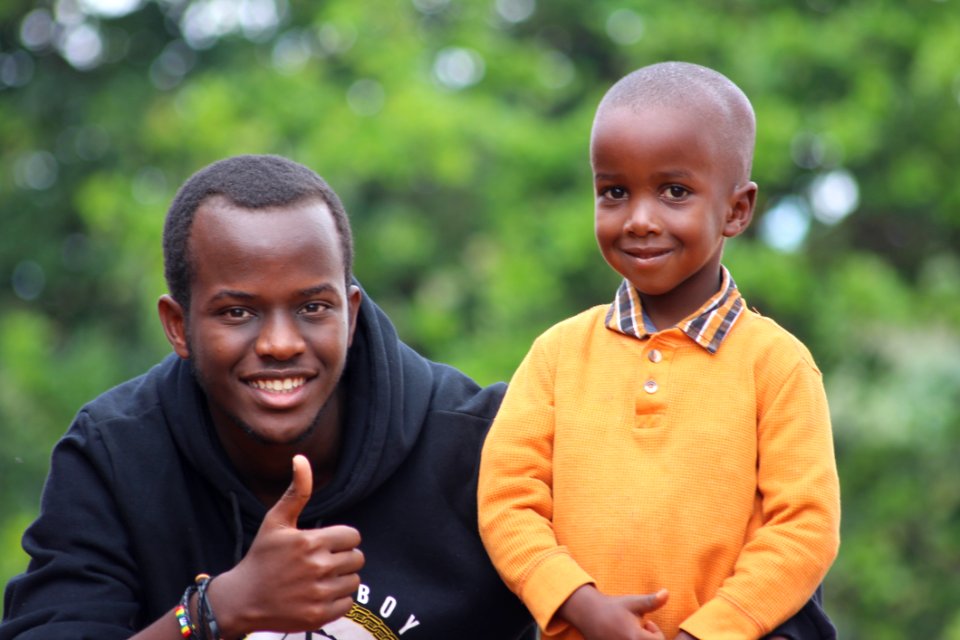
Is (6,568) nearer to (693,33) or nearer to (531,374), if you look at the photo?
(693,33)

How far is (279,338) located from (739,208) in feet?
3.08

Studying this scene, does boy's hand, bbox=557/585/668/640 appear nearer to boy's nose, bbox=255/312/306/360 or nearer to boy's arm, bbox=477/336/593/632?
boy's arm, bbox=477/336/593/632

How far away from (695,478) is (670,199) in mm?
523

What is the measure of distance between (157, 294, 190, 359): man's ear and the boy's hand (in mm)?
1024

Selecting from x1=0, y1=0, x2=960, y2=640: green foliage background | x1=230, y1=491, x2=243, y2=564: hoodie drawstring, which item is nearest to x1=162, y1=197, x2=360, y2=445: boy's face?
x1=230, y1=491, x2=243, y2=564: hoodie drawstring

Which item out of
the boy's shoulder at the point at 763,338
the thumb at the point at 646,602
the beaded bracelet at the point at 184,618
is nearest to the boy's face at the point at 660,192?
the boy's shoulder at the point at 763,338

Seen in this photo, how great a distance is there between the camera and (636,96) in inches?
122

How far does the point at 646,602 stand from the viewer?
2875 millimetres

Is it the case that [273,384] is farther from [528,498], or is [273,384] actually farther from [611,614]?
[611,614]

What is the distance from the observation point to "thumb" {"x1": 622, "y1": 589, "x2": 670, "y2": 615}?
9.41 ft

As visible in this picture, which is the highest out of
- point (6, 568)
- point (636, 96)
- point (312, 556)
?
point (636, 96)

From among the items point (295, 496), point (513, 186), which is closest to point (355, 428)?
point (295, 496)

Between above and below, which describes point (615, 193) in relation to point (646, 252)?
above

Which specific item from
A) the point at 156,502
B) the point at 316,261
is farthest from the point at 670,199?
the point at 156,502
